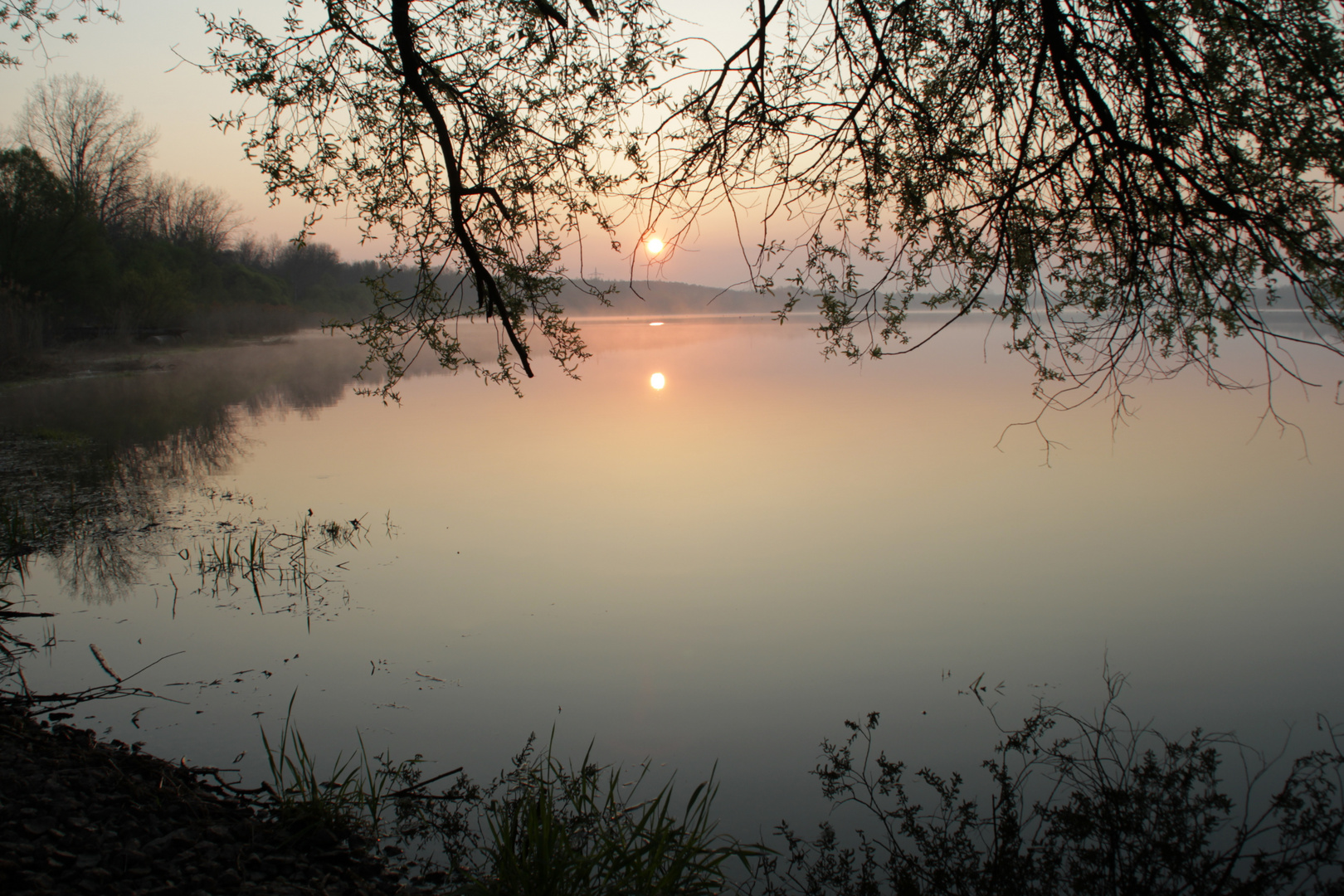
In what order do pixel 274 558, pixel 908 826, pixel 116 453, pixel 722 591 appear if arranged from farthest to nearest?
pixel 116 453 → pixel 274 558 → pixel 722 591 → pixel 908 826

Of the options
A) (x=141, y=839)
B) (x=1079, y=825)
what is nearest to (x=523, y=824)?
(x=141, y=839)

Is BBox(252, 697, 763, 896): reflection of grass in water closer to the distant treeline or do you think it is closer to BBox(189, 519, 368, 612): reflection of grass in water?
BBox(189, 519, 368, 612): reflection of grass in water

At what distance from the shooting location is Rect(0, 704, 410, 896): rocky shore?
296 centimetres

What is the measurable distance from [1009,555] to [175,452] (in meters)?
12.3

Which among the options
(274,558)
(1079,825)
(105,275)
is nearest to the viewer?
(1079,825)

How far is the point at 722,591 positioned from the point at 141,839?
4.64 m

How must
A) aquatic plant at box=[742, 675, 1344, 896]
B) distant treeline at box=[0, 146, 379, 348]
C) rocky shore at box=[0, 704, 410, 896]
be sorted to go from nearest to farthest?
rocky shore at box=[0, 704, 410, 896] < aquatic plant at box=[742, 675, 1344, 896] < distant treeline at box=[0, 146, 379, 348]

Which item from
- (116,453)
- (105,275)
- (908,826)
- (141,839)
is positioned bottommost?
(908,826)

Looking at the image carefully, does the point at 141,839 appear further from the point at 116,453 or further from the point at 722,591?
the point at 116,453

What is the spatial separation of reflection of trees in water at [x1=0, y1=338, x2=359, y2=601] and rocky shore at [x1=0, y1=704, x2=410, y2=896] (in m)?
3.47

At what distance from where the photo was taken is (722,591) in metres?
7.11

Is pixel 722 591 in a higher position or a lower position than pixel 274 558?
lower

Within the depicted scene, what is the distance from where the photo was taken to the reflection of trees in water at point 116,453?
760 centimetres

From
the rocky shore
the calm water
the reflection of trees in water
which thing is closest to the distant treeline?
the reflection of trees in water
